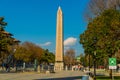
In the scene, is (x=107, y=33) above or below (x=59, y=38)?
below

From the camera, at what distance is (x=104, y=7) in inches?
2115

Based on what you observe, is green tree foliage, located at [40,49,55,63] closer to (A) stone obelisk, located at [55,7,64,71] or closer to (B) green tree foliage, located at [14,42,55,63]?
(B) green tree foliage, located at [14,42,55,63]

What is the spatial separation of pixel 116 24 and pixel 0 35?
1367 cm

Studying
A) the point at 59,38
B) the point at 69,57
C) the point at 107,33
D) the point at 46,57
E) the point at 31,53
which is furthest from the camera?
the point at 69,57

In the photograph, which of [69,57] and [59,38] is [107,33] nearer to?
[59,38]

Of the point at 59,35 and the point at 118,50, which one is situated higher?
the point at 59,35

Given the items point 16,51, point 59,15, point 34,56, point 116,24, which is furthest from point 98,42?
point 34,56

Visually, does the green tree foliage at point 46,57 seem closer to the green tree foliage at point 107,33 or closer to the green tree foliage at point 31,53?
the green tree foliage at point 31,53

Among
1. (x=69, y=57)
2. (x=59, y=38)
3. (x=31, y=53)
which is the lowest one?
(x=31, y=53)

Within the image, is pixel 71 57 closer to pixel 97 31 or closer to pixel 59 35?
pixel 59 35

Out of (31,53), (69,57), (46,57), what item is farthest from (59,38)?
(69,57)

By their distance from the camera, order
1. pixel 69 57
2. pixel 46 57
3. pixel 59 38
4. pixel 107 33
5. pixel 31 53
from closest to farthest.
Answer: pixel 107 33 < pixel 59 38 < pixel 31 53 < pixel 46 57 < pixel 69 57

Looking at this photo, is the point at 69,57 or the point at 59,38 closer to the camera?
the point at 59,38

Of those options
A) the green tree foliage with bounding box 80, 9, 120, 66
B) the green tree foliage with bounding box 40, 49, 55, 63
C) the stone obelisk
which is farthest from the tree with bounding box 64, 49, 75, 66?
the green tree foliage with bounding box 80, 9, 120, 66
